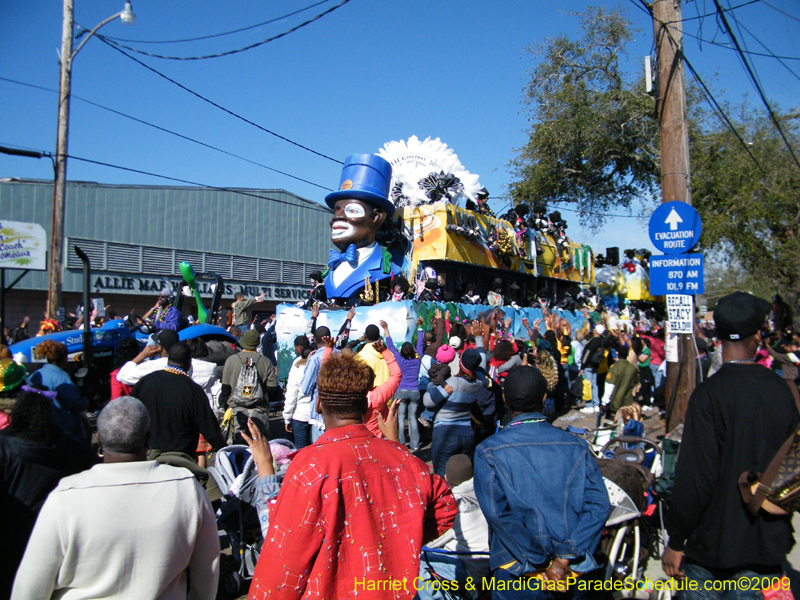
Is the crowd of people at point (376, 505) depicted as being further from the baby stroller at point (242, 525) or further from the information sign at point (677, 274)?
the information sign at point (677, 274)

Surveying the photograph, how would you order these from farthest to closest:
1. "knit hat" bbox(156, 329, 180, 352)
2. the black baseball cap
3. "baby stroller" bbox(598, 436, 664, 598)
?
"knit hat" bbox(156, 329, 180, 352) → "baby stroller" bbox(598, 436, 664, 598) → the black baseball cap

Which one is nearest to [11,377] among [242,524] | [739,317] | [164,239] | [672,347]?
[242,524]

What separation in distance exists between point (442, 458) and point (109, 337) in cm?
727

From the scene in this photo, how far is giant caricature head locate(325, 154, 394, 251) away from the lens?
11.4 metres

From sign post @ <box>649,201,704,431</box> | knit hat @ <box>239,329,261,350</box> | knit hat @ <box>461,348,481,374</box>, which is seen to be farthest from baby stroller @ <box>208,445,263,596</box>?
sign post @ <box>649,201,704,431</box>

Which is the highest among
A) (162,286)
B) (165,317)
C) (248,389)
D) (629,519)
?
(162,286)

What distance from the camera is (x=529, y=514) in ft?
8.31

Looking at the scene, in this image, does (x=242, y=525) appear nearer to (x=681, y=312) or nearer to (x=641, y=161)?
(x=681, y=312)

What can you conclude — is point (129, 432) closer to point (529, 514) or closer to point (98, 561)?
point (98, 561)

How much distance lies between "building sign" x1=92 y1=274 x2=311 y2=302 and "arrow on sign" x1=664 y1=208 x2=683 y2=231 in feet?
50.3

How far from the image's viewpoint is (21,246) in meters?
11.3

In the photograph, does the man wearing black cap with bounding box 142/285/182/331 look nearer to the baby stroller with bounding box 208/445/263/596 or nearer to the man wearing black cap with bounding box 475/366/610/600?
the baby stroller with bounding box 208/445/263/596

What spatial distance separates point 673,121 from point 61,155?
10805 millimetres

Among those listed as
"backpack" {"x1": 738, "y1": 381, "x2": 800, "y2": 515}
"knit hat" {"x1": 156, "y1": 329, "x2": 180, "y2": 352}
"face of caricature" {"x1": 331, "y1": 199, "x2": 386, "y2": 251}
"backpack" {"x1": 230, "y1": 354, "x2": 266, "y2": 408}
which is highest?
"face of caricature" {"x1": 331, "y1": 199, "x2": 386, "y2": 251}
